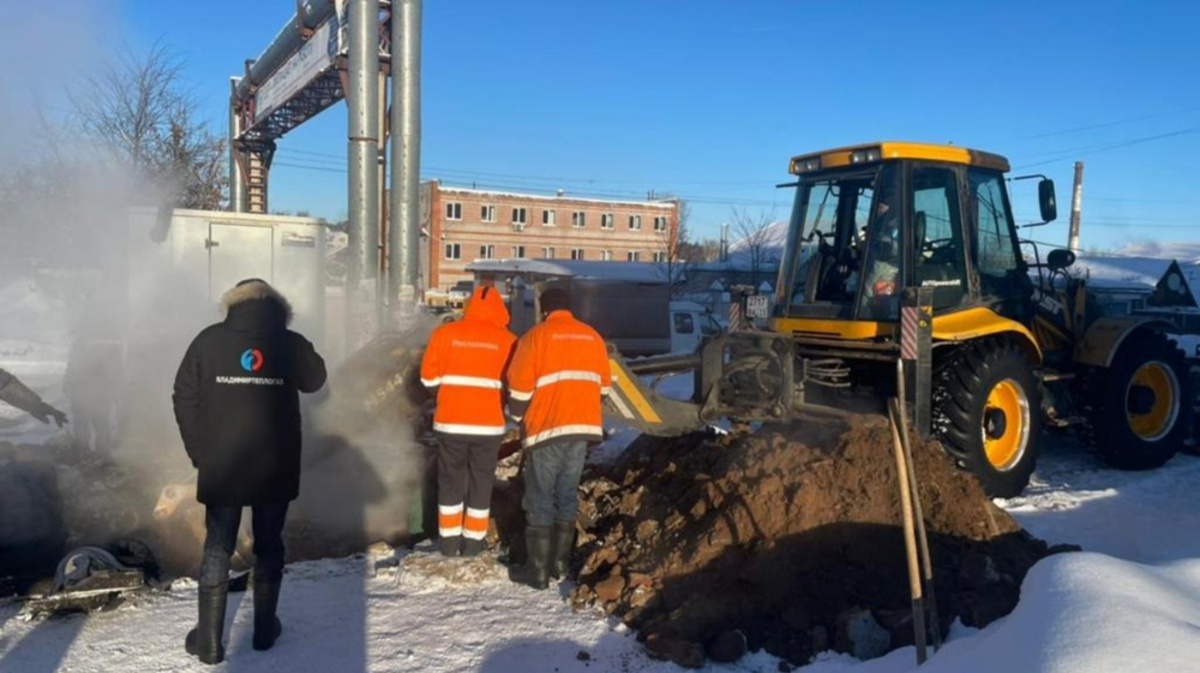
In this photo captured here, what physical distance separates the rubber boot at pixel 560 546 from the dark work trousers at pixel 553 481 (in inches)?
1.5

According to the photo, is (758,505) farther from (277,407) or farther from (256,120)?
(256,120)

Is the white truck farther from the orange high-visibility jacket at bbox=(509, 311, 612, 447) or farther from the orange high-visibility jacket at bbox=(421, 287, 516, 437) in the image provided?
the orange high-visibility jacket at bbox=(509, 311, 612, 447)

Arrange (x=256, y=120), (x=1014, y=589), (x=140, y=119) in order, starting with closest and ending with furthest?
(x=1014, y=589) < (x=256, y=120) < (x=140, y=119)

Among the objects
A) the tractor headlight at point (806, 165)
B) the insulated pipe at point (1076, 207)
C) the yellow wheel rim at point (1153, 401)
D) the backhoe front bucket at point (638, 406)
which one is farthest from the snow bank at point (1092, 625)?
the insulated pipe at point (1076, 207)

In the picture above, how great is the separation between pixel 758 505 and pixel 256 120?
466 inches

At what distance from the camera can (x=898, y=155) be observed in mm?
7203

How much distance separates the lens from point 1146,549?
625 centimetres

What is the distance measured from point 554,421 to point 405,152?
17.2 ft

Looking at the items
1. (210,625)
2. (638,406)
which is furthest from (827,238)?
(210,625)

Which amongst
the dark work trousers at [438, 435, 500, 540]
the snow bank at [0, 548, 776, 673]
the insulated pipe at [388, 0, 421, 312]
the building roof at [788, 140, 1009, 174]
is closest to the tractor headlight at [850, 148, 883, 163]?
the building roof at [788, 140, 1009, 174]

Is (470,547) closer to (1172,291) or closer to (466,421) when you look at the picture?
(466,421)

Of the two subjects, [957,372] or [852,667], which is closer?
[852,667]

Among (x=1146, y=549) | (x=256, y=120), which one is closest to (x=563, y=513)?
(x=1146, y=549)

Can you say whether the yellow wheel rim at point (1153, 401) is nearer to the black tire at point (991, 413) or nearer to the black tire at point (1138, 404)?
the black tire at point (1138, 404)
